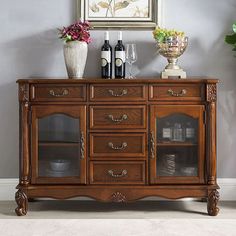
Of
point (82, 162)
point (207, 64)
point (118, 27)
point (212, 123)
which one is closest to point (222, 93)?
point (207, 64)

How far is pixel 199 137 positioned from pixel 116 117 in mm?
556

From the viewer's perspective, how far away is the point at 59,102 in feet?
11.5

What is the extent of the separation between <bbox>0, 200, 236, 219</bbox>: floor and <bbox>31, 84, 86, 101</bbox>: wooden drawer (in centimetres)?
77

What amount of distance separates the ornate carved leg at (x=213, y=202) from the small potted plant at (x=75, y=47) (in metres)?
1.18

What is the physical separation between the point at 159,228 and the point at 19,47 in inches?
65.4

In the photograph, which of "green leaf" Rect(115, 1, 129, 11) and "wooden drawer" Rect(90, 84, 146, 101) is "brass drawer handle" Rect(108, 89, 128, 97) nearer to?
"wooden drawer" Rect(90, 84, 146, 101)

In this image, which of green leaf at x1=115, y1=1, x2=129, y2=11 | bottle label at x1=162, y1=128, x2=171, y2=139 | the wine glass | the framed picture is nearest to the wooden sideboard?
bottle label at x1=162, y1=128, x2=171, y2=139

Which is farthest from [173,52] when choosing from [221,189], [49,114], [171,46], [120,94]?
[221,189]

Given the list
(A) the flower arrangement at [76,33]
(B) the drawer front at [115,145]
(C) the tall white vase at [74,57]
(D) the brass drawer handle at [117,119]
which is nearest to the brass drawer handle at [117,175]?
(B) the drawer front at [115,145]

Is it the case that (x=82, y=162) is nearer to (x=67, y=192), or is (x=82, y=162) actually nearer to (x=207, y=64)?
(x=67, y=192)

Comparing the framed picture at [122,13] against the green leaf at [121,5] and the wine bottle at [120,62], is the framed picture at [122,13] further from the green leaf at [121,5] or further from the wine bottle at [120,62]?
the wine bottle at [120,62]

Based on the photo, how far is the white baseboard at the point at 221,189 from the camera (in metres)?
3.96

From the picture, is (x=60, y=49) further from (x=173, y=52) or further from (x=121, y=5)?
(x=173, y=52)

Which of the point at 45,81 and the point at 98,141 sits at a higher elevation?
the point at 45,81
